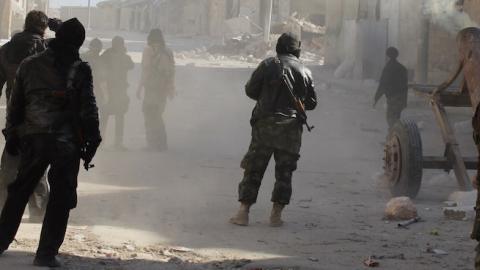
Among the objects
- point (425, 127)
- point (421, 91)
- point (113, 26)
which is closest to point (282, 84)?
point (421, 91)

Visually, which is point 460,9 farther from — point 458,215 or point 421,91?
point 458,215

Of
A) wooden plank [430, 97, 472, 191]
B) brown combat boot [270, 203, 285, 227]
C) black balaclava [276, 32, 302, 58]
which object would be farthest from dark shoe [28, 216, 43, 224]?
wooden plank [430, 97, 472, 191]

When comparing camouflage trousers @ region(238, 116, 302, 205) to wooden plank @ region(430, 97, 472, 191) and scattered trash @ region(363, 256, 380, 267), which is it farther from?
wooden plank @ region(430, 97, 472, 191)

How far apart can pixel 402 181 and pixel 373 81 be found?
12539 mm

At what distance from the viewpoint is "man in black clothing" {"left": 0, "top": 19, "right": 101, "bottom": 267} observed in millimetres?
5457

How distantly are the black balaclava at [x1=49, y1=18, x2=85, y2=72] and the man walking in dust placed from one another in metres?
2.32

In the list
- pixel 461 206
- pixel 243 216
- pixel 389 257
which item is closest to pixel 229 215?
A: pixel 243 216

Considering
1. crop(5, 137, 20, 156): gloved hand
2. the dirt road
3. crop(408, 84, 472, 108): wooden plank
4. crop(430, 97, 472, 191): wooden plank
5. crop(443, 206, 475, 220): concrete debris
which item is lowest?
the dirt road

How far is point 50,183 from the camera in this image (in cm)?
549

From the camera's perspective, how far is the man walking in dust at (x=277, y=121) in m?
7.50

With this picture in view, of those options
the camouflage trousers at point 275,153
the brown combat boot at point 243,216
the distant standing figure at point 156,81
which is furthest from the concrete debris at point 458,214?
the distant standing figure at point 156,81

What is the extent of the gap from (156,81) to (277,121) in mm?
5419

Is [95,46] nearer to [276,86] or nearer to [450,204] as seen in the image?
[276,86]

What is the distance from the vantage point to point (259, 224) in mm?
7805
